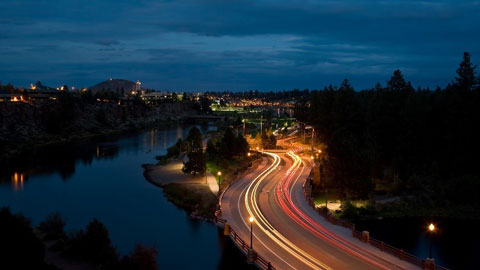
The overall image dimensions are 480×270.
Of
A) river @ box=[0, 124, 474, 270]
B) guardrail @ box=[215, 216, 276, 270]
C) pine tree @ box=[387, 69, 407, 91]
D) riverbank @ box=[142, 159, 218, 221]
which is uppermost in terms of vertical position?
pine tree @ box=[387, 69, 407, 91]

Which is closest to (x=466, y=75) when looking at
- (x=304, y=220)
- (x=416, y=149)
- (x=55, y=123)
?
(x=416, y=149)

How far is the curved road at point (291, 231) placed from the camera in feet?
82.6

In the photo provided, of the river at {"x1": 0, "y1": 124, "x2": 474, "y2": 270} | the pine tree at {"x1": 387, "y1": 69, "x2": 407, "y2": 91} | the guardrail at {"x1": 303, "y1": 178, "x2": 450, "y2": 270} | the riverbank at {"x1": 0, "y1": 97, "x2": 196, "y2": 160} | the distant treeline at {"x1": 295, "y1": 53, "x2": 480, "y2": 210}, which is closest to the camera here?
the guardrail at {"x1": 303, "y1": 178, "x2": 450, "y2": 270}

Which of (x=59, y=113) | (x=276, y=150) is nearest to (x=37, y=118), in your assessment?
(x=59, y=113)

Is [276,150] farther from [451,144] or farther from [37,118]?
[37,118]

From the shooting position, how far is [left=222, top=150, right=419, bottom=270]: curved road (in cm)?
2517

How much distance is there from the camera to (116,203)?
49.3 metres

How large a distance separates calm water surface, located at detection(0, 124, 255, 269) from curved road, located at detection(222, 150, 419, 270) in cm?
286

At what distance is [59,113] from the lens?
12462 centimetres

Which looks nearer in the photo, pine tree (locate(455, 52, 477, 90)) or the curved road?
the curved road

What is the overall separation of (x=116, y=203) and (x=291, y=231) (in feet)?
82.7

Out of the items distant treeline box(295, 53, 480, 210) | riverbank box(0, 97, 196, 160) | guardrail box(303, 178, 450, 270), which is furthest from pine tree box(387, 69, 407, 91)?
riverbank box(0, 97, 196, 160)

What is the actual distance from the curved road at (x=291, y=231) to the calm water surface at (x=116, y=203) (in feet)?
9.38

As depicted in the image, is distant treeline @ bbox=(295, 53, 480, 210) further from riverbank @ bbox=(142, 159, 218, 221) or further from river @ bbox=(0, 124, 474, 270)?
riverbank @ bbox=(142, 159, 218, 221)
